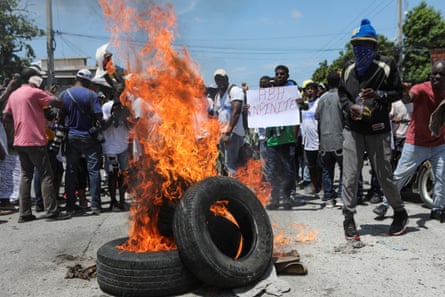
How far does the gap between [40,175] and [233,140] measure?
322 centimetres

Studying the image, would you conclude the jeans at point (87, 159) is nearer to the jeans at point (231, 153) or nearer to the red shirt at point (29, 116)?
the red shirt at point (29, 116)

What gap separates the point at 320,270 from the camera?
4090mm

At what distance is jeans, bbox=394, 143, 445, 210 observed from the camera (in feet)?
19.4

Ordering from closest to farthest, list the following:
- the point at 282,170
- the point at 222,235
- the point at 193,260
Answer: the point at 193,260
the point at 222,235
the point at 282,170

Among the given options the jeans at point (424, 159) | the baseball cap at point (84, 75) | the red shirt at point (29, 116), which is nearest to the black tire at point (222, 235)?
the jeans at point (424, 159)

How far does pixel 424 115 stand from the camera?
19.6 feet

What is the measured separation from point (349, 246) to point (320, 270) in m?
0.86

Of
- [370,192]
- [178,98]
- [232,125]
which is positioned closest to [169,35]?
[178,98]

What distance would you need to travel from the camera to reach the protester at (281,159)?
23.9ft

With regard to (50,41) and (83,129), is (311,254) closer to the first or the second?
(83,129)

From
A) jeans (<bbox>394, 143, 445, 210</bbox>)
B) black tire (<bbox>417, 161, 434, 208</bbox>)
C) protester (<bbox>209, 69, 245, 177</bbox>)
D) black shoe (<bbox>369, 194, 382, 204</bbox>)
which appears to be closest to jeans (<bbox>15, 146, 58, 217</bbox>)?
protester (<bbox>209, 69, 245, 177</bbox>)

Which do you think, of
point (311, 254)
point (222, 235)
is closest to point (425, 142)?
point (311, 254)

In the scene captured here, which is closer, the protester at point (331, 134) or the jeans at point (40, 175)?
the jeans at point (40, 175)

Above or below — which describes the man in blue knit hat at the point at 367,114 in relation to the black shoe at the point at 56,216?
above
